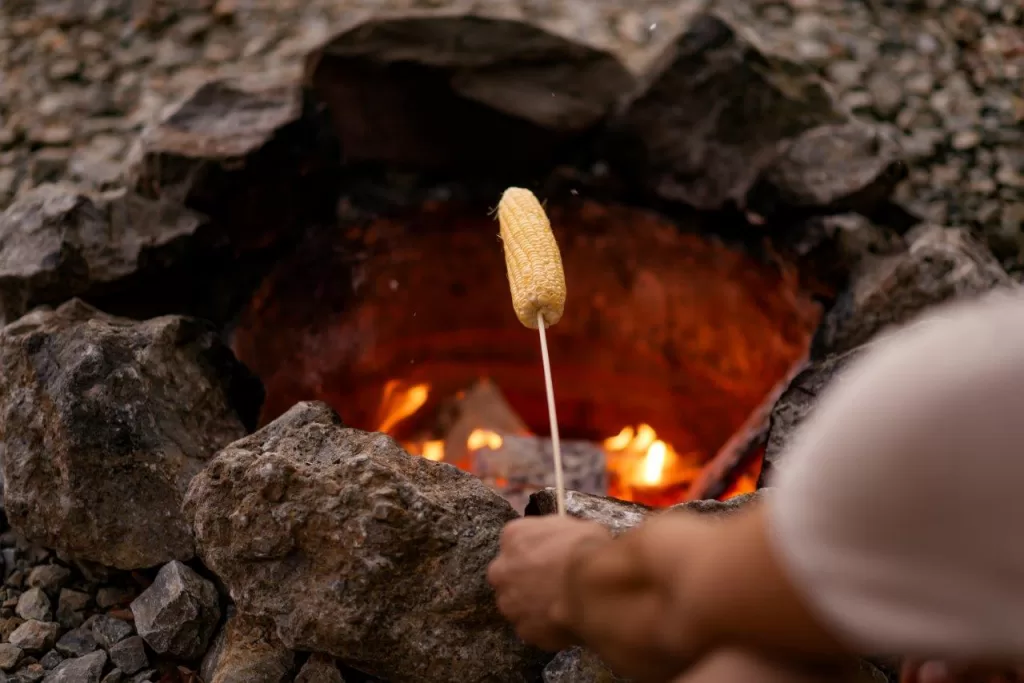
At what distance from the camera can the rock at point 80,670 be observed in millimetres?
1465

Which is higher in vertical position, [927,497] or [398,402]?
[927,497]

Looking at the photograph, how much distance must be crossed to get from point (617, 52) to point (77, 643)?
2.24 m

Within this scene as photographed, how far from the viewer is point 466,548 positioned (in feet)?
4.46

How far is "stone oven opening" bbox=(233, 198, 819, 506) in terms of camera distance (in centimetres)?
242

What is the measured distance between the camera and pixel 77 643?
1.54 metres

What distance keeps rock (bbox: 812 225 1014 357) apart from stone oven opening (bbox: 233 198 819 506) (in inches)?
8.1

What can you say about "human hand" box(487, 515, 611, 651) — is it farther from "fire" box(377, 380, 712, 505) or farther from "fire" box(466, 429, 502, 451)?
"fire" box(466, 429, 502, 451)

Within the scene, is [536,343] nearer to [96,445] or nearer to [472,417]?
[472,417]

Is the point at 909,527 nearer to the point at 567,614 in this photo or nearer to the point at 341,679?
the point at 567,614

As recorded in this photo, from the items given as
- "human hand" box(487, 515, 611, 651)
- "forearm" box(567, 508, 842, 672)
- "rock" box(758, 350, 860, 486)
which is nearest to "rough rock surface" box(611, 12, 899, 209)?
"rock" box(758, 350, 860, 486)

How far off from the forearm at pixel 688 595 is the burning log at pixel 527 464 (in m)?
1.70

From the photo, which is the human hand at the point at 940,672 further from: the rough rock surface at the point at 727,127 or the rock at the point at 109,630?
the rough rock surface at the point at 727,127

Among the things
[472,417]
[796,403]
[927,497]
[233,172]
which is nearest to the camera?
[927,497]

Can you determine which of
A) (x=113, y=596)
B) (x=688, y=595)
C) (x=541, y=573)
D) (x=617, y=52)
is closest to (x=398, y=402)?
(x=113, y=596)
